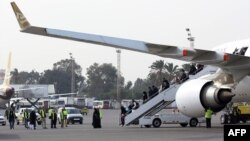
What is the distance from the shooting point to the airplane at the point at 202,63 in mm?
20969

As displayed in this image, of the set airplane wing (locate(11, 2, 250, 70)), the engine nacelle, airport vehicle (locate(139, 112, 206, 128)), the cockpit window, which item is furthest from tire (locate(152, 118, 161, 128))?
airplane wing (locate(11, 2, 250, 70))

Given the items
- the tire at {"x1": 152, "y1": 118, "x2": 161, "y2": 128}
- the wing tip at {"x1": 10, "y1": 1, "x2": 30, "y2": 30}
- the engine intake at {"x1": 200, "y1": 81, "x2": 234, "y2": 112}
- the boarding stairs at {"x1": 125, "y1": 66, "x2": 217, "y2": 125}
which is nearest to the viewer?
the wing tip at {"x1": 10, "y1": 1, "x2": 30, "y2": 30}

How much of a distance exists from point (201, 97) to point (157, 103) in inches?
313

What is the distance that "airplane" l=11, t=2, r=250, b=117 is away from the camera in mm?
20969

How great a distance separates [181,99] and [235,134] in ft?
54.8

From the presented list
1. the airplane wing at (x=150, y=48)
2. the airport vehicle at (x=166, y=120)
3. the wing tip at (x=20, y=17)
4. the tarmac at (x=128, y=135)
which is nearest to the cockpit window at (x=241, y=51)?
the airplane wing at (x=150, y=48)

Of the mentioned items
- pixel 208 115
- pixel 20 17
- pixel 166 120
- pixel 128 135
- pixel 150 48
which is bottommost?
pixel 128 135

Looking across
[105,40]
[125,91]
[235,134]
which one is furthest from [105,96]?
[235,134]

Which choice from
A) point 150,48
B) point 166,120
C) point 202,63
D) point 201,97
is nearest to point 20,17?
point 150,48

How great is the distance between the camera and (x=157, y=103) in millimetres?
31250

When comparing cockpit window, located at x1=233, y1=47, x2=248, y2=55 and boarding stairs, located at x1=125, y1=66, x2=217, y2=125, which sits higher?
cockpit window, located at x1=233, y1=47, x2=248, y2=55

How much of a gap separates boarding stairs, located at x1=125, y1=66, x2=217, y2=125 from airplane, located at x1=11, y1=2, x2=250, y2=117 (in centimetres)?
331

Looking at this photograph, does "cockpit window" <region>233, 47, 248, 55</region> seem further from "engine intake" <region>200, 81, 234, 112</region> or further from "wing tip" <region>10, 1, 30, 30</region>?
"wing tip" <region>10, 1, 30, 30</region>

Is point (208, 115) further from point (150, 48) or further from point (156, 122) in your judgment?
point (150, 48)
